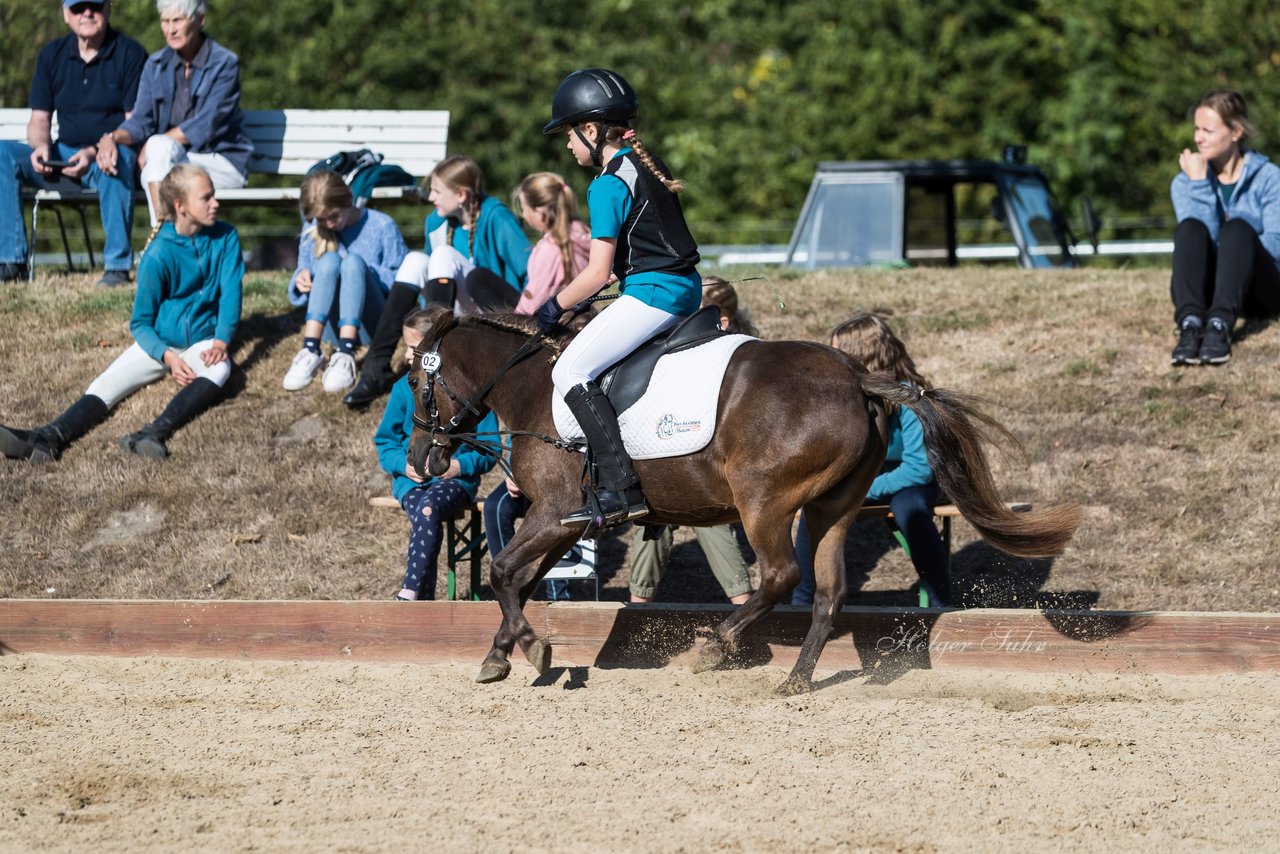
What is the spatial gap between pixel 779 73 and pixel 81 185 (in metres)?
14.6

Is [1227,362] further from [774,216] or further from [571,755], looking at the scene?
[774,216]

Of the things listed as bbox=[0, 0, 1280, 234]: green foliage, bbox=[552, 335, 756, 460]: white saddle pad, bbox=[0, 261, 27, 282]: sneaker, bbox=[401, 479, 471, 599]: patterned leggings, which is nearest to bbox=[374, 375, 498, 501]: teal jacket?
bbox=[401, 479, 471, 599]: patterned leggings

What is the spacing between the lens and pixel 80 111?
11.0 meters

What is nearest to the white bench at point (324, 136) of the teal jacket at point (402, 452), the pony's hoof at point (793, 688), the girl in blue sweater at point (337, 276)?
the girl in blue sweater at point (337, 276)

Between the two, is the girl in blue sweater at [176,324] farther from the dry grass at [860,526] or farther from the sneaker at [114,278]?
the sneaker at [114,278]

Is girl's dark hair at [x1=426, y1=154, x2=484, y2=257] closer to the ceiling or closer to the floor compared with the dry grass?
closer to the ceiling

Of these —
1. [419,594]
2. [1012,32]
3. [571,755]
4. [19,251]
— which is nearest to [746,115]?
[1012,32]

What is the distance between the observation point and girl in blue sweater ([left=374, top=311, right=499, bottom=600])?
7.11m

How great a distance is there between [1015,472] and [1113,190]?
14498 millimetres

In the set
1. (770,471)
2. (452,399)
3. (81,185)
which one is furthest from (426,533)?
(81,185)

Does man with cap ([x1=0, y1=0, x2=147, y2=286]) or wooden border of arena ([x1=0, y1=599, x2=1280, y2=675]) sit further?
man with cap ([x1=0, y1=0, x2=147, y2=286])

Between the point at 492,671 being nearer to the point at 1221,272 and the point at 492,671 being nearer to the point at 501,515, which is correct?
the point at 501,515

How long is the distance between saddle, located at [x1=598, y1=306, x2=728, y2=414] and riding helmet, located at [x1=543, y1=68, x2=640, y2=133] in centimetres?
86

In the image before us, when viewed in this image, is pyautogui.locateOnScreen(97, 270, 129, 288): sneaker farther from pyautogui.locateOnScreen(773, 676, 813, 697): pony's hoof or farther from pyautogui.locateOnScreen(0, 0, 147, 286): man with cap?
pyautogui.locateOnScreen(773, 676, 813, 697): pony's hoof
